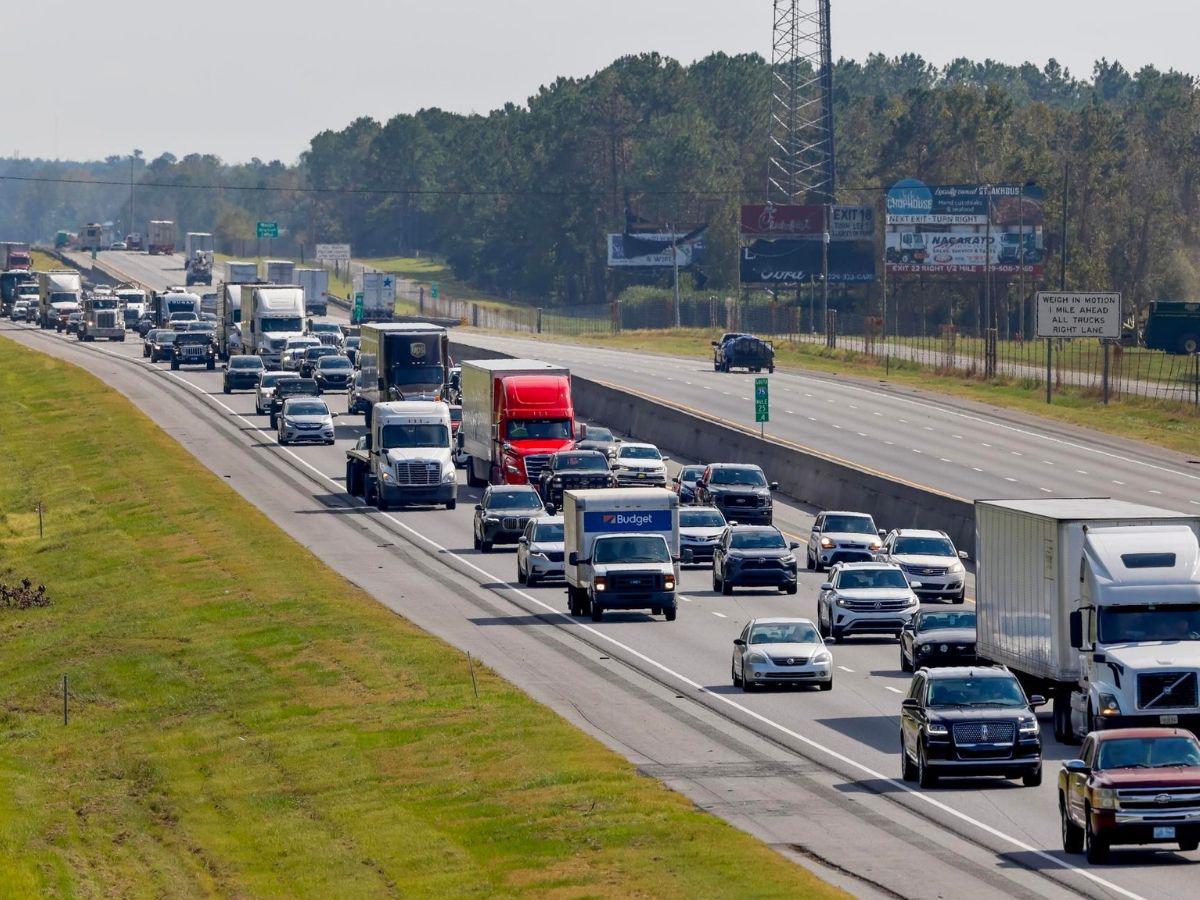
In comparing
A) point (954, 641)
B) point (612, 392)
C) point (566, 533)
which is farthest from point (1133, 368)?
point (954, 641)

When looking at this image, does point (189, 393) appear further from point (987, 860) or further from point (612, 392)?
point (987, 860)

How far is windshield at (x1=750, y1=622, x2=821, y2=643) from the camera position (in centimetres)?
3791

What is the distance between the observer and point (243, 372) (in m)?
101

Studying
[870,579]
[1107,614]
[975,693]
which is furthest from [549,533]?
[975,693]

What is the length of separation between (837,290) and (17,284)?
60.1m

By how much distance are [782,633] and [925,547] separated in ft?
44.7

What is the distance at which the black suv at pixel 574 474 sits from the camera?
63.2m

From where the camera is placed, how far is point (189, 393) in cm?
10375

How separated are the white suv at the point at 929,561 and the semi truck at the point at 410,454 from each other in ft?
58.2

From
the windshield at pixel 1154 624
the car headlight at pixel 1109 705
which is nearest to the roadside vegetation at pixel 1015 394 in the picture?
the windshield at pixel 1154 624

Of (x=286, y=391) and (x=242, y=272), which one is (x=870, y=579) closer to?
(x=286, y=391)

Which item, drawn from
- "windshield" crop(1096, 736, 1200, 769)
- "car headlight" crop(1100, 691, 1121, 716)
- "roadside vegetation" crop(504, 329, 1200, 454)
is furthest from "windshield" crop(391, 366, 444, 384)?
"windshield" crop(1096, 736, 1200, 769)

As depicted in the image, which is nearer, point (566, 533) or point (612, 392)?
point (566, 533)

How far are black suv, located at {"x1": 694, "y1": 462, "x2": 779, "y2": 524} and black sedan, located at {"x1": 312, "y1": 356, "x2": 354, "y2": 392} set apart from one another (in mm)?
39842
